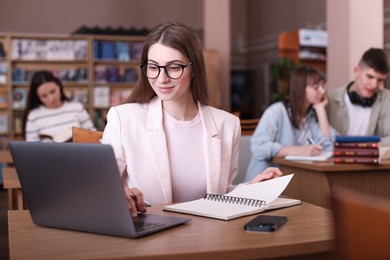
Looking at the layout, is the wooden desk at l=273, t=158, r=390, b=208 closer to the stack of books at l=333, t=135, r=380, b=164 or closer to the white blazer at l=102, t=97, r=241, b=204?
the stack of books at l=333, t=135, r=380, b=164

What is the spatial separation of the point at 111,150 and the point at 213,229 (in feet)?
1.27

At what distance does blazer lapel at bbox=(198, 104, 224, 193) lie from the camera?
2.28m

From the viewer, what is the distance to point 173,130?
2332 mm

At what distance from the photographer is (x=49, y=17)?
10.1 m

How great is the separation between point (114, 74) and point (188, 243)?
8049 millimetres

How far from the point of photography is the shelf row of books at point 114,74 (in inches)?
365

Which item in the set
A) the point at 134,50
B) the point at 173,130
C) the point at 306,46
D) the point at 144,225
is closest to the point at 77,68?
Result: the point at 134,50

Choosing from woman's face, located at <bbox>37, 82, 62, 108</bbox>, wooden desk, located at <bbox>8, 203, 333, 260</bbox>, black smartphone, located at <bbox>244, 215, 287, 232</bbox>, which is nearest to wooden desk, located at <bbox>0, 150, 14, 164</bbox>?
woman's face, located at <bbox>37, 82, 62, 108</bbox>

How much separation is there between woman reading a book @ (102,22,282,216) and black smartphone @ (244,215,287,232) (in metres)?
0.45

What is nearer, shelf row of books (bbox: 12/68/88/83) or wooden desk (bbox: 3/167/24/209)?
wooden desk (bbox: 3/167/24/209)

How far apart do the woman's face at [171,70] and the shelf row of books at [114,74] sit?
23.4 ft

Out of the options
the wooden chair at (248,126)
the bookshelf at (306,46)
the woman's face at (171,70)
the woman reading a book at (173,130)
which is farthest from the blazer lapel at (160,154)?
the bookshelf at (306,46)

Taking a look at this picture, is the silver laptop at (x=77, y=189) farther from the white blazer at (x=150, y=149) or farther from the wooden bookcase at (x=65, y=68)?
the wooden bookcase at (x=65, y=68)

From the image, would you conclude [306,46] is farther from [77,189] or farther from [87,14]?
[77,189]
